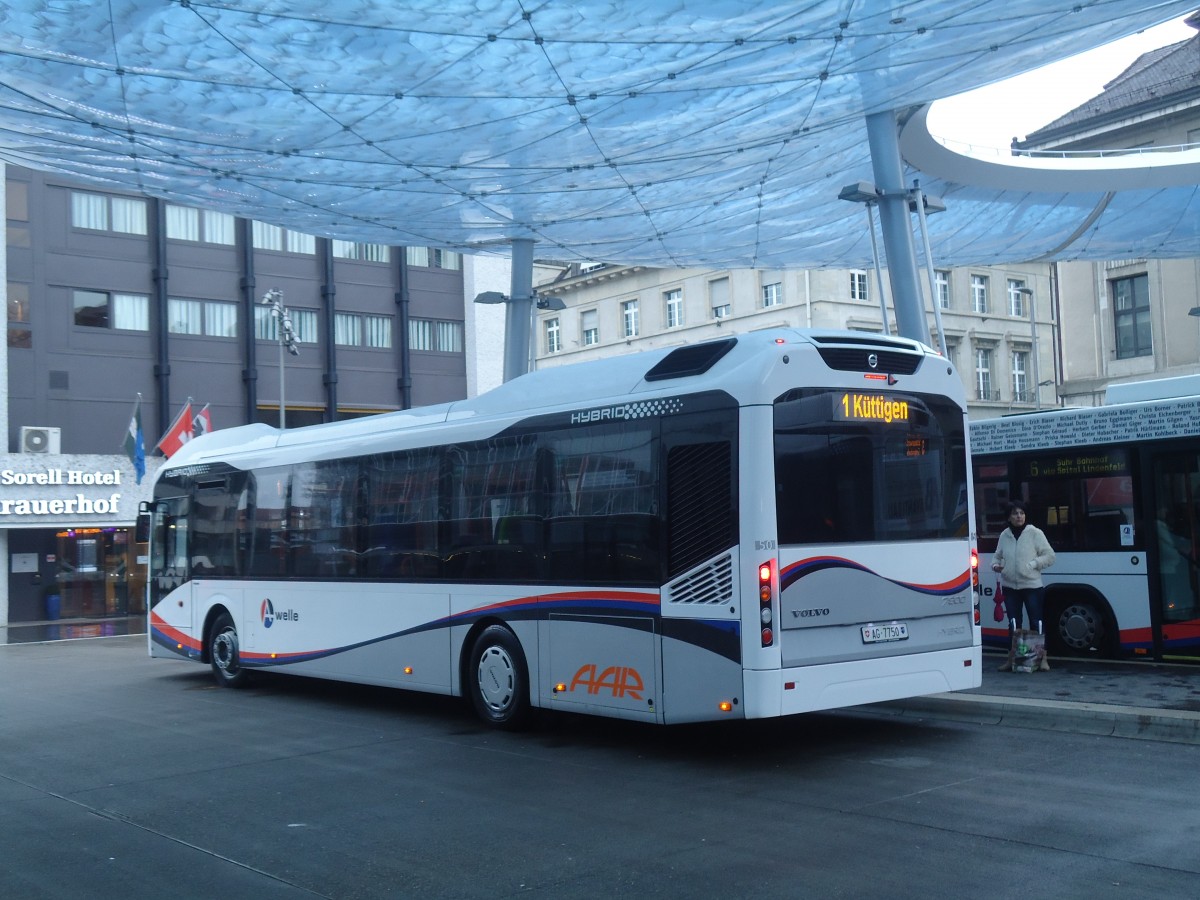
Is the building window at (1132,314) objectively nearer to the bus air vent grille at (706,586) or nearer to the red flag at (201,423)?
the red flag at (201,423)

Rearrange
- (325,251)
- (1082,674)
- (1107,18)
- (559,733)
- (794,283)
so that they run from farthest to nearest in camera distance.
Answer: (794,283)
(325,251)
(1107,18)
(1082,674)
(559,733)

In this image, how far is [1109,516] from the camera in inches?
593

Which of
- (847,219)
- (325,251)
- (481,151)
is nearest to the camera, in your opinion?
(481,151)

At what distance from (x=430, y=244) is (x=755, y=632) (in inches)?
780

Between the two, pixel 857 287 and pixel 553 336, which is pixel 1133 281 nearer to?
pixel 857 287

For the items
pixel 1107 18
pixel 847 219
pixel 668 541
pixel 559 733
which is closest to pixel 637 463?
pixel 668 541

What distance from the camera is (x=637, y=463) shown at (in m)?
10.7

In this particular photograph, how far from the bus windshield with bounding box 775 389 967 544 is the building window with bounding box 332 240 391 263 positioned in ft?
115

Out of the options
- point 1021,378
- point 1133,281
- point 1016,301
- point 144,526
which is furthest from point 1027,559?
point 1016,301

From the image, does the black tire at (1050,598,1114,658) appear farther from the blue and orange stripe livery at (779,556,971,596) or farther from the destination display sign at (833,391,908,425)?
the destination display sign at (833,391,908,425)

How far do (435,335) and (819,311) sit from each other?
1875cm

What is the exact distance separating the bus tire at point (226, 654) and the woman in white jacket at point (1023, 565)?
32.0ft

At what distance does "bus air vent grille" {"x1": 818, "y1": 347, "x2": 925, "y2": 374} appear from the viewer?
33.4 ft

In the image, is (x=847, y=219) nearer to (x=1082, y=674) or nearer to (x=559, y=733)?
(x=1082, y=674)
